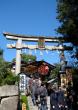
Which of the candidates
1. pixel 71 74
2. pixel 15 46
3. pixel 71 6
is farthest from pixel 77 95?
pixel 15 46

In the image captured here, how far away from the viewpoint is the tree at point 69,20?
19.8 m

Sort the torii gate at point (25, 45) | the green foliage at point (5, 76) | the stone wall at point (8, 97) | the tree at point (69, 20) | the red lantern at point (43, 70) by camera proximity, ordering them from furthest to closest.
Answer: the red lantern at point (43, 70)
the torii gate at point (25, 45)
the tree at point (69, 20)
the green foliage at point (5, 76)
the stone wall at point (8, 97)

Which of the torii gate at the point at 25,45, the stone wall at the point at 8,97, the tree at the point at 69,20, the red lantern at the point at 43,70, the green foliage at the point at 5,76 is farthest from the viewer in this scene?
the red lantern at the point at 43,70

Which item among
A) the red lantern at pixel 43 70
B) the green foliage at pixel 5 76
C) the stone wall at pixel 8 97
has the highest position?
the red lantern at pixel 43 70

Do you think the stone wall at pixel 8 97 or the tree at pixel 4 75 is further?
the tree at pixel 4 75

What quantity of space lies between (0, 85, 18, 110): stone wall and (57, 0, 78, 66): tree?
267 inches

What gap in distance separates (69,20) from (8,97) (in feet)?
25.0

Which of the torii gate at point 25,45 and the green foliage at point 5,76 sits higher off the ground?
the torii gate at point 25,45

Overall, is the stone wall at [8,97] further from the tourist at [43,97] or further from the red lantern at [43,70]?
the red lantern at [43,70]

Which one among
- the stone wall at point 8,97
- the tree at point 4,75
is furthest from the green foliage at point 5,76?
the stone wall at point 8,97

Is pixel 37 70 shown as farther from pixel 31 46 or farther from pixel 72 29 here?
pixel 72 29

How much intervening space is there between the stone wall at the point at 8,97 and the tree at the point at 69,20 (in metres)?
6.77

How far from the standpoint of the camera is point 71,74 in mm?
21266

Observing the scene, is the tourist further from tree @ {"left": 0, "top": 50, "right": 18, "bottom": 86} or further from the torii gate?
the torii gate
